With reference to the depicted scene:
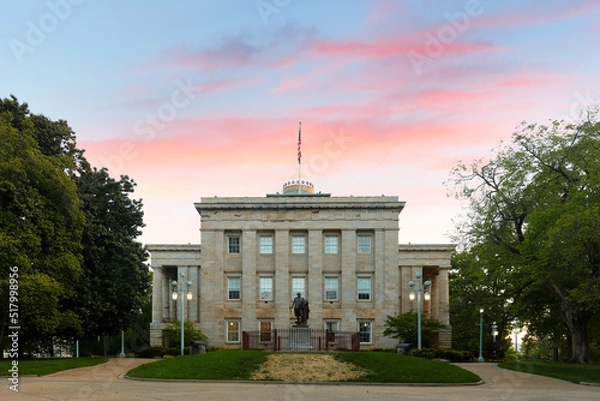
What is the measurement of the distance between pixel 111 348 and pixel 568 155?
5338cm

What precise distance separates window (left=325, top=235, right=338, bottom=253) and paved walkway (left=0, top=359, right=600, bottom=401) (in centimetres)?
2831

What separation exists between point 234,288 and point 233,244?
13.1ft

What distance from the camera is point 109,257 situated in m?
46.1

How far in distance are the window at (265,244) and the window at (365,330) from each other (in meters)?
10.3

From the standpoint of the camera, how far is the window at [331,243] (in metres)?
58.7

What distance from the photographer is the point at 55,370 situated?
109ft

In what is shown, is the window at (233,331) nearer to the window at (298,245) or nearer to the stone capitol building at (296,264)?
the stone capitol building at (296,264)

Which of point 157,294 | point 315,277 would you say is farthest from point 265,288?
point 157,294

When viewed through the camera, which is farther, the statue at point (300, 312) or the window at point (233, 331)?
the window at point (233, 331)

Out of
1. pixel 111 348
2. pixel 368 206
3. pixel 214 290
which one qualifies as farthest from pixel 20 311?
pixel 111 348

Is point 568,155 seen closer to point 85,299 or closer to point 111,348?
point 85,299

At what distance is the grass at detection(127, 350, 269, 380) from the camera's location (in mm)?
29328

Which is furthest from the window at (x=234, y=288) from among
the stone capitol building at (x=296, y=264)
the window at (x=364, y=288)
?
the window at (x=364, y=288)

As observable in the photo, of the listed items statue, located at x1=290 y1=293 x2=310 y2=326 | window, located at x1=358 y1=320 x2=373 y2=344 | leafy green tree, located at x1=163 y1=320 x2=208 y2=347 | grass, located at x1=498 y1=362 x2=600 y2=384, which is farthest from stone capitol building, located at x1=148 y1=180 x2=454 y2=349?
grass, located at x1=498 y1=362 x2=600 y2=384
